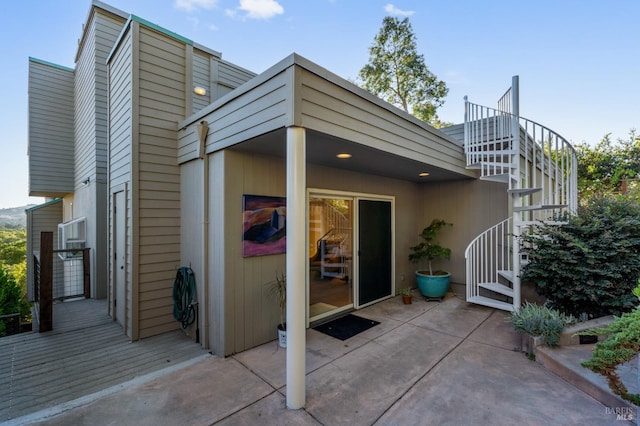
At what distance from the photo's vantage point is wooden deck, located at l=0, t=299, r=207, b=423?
2404mm

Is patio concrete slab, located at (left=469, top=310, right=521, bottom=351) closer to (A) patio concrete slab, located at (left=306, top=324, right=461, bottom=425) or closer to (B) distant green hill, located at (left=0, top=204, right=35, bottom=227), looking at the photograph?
(A) patio concrete slab, located at (left=306, top=324, right=461, bottom=425)

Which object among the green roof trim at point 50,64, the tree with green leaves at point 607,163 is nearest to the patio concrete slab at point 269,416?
the green roof trim at point 50,64

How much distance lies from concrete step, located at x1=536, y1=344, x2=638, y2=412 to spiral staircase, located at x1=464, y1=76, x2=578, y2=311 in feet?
4.50

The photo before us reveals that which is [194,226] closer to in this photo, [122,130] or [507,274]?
[122,130]

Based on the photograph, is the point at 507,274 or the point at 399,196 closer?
the point at 507,274

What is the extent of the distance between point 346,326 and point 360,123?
276 cm

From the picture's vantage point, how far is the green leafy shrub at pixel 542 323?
2.89 m

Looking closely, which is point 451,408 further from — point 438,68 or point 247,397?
point 438,68

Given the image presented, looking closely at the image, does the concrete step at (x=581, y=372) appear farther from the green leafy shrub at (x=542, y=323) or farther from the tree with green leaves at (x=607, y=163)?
the tree with green leaves at (x=607, y=163)

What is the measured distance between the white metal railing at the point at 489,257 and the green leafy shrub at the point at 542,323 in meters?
1.58

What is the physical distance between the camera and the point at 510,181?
406 cm

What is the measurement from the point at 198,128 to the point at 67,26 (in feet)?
20.6

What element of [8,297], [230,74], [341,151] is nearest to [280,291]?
[341,151]

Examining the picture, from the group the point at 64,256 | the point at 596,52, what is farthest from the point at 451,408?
the point at 596,52
